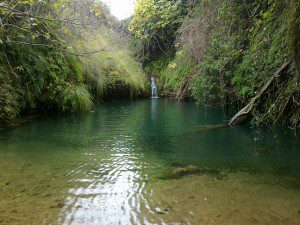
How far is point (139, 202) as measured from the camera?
273 centimetres

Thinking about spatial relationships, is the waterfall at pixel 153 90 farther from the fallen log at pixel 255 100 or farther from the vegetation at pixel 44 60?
the fallen log at pixel 255 100

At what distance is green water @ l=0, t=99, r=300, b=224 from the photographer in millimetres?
2520

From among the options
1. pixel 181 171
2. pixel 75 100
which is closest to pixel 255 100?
pixel 181 171

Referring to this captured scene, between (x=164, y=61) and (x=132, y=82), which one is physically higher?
(x=164, y=61)

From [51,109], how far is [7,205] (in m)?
6.29

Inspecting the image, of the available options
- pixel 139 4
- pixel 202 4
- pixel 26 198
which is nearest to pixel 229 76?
pixel 202 4

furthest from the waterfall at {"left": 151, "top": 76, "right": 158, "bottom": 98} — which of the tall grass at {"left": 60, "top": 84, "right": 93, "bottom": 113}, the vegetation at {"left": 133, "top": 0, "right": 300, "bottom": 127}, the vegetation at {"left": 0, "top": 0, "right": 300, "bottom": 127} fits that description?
the tall grass at {"left": 60, "top": 84, "right": 93, "bottom": 113}

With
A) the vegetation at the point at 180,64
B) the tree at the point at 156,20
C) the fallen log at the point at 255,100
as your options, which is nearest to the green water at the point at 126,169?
the fallen log at the point at 255,100

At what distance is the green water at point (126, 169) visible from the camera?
2520 millimetres

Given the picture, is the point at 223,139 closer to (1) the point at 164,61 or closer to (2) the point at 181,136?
(2) the point at 181,136

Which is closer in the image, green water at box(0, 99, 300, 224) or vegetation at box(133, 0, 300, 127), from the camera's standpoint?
green water at box(0, 99, 300, 224)

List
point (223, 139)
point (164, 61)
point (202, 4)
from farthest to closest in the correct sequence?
point (164, 61), point (202, 4), point (223, 139)

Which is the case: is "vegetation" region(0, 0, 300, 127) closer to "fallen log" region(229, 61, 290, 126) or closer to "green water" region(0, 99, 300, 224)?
"fallen log" region(229, 61, 290, 126)

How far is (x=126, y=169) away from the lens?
3.69 meters
